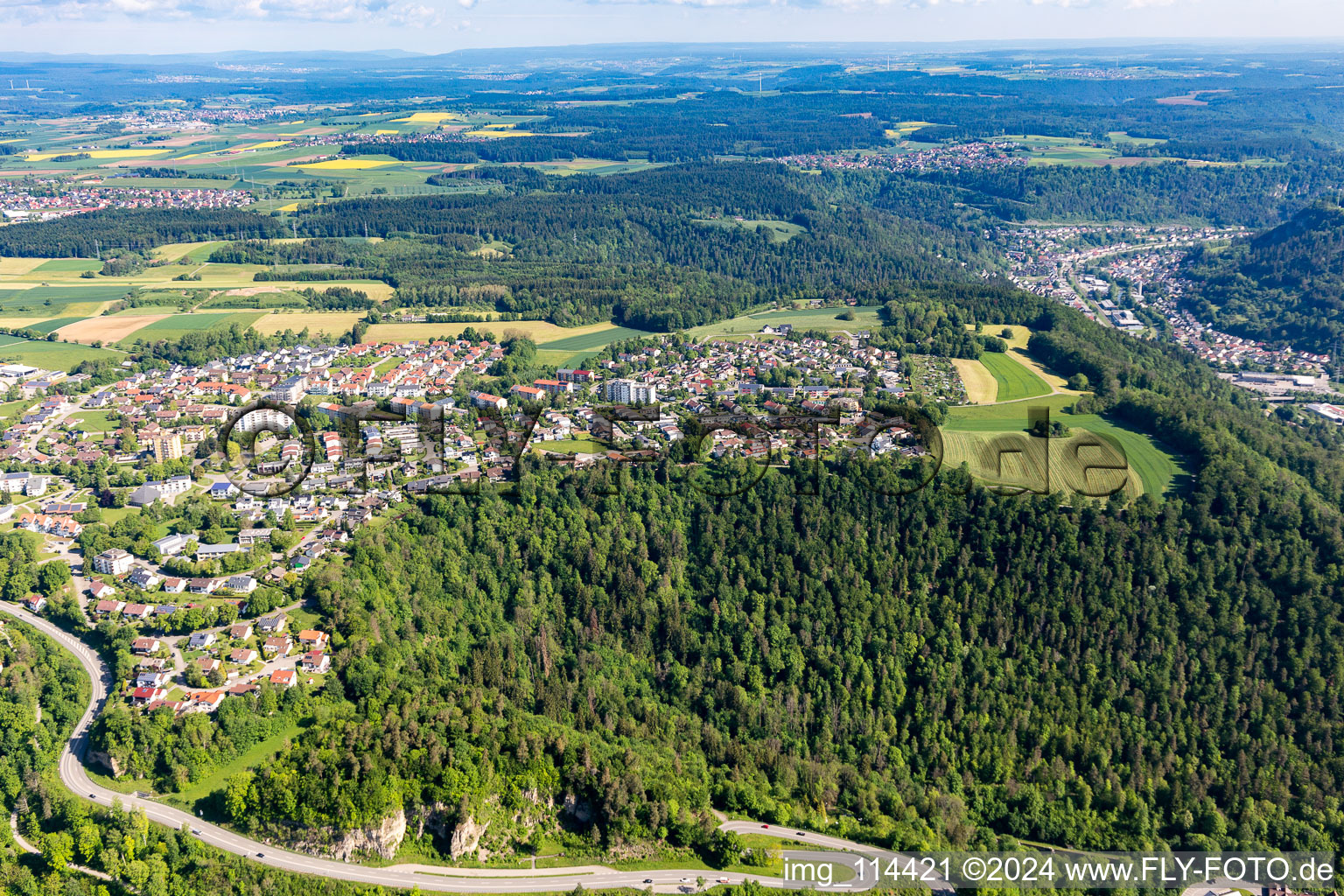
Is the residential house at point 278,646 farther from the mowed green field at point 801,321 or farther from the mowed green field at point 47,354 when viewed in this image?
the mowed green field at point 801,321

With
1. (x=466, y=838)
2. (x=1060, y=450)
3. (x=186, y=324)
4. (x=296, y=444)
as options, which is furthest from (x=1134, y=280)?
(x=466, y=838)

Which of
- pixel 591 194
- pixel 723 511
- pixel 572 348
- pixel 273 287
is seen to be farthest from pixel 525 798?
pixel 591 194

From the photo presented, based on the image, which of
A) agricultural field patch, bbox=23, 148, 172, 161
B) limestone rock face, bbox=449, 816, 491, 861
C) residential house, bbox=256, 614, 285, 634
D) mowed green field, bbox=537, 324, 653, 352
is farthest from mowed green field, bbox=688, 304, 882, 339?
agricultural field patch, bbox=23, 148, 172, 161

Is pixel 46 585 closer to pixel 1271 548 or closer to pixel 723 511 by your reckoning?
pixel 723 511

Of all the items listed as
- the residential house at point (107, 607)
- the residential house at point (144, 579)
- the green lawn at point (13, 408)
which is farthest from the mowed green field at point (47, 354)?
the residential house at point (107, 607)

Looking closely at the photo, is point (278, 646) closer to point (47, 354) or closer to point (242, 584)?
point (242, 584)

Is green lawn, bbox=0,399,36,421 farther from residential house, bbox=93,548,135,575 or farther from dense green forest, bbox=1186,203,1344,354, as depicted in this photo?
dense green forest, bbox=1186,203,1344,354
